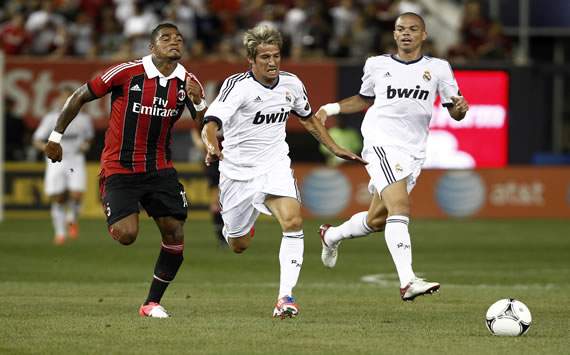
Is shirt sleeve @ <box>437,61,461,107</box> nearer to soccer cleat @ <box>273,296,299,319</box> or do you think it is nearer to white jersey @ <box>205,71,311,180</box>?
white jersey @ <box>205,71,311,180</box>

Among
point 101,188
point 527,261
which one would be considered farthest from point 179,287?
point 527,261

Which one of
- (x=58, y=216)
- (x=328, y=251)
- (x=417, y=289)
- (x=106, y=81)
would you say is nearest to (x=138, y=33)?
(x=58, y=216)

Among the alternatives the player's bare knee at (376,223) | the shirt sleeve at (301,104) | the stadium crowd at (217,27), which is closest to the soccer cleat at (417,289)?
the player's bare knee at (376,223)

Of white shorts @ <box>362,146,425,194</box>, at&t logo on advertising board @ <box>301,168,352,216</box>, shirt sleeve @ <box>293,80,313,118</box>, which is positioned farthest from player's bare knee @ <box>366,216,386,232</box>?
at&t logo on advertising board @ <box>301,168,352,216</box>

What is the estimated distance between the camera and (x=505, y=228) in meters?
24.3

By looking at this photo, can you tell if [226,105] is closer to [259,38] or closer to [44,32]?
[259,38]

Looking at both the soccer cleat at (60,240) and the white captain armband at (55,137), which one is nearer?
the white captain armband at (55,137)

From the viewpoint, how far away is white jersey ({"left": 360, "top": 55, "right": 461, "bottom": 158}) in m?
12.0

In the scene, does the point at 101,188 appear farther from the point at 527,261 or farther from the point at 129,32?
the point at 129,32

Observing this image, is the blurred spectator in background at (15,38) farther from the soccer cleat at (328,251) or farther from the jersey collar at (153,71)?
the jersey collar at (153,71)

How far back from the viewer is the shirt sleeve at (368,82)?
12.3 m

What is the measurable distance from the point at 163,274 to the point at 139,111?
4.40ft

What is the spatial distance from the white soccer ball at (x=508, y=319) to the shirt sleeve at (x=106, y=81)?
3.47 metres

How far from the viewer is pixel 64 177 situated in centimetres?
2131
